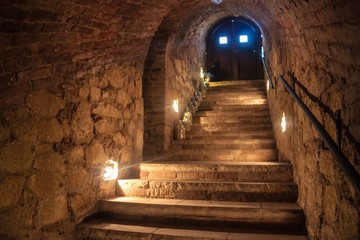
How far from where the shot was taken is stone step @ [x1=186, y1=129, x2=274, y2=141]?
218 inches

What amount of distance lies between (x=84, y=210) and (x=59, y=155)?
2.34 feet

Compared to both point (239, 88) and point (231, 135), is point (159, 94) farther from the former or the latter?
point (239, 88)

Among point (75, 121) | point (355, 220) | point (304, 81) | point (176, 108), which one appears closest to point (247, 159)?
point (176, 108)

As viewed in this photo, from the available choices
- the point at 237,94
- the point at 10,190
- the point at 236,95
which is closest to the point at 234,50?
the point at 237,94

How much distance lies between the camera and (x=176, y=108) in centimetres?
617

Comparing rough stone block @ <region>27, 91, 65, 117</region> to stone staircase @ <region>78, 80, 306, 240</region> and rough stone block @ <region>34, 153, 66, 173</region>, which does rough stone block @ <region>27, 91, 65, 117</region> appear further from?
stone staircase @ <region>78, 80, 306, 240</region>

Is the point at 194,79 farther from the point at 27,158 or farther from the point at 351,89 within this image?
the point at 351,89

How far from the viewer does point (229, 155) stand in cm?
504

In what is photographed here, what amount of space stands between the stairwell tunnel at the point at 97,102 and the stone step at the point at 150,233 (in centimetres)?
20

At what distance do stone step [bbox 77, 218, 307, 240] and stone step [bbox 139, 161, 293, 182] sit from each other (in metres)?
0.94

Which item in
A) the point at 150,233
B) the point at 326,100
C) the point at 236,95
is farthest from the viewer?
the point at 236,95

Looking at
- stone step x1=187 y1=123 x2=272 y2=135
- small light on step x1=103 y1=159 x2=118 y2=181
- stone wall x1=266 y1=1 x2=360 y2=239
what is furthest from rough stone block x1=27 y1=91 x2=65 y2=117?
stone step x1=187 y1=123 x2=272 y2=135

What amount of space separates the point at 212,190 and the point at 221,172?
0.42 m

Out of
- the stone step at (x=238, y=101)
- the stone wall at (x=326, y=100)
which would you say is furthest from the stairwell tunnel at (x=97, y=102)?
the stone step at (x=238, y=101)
